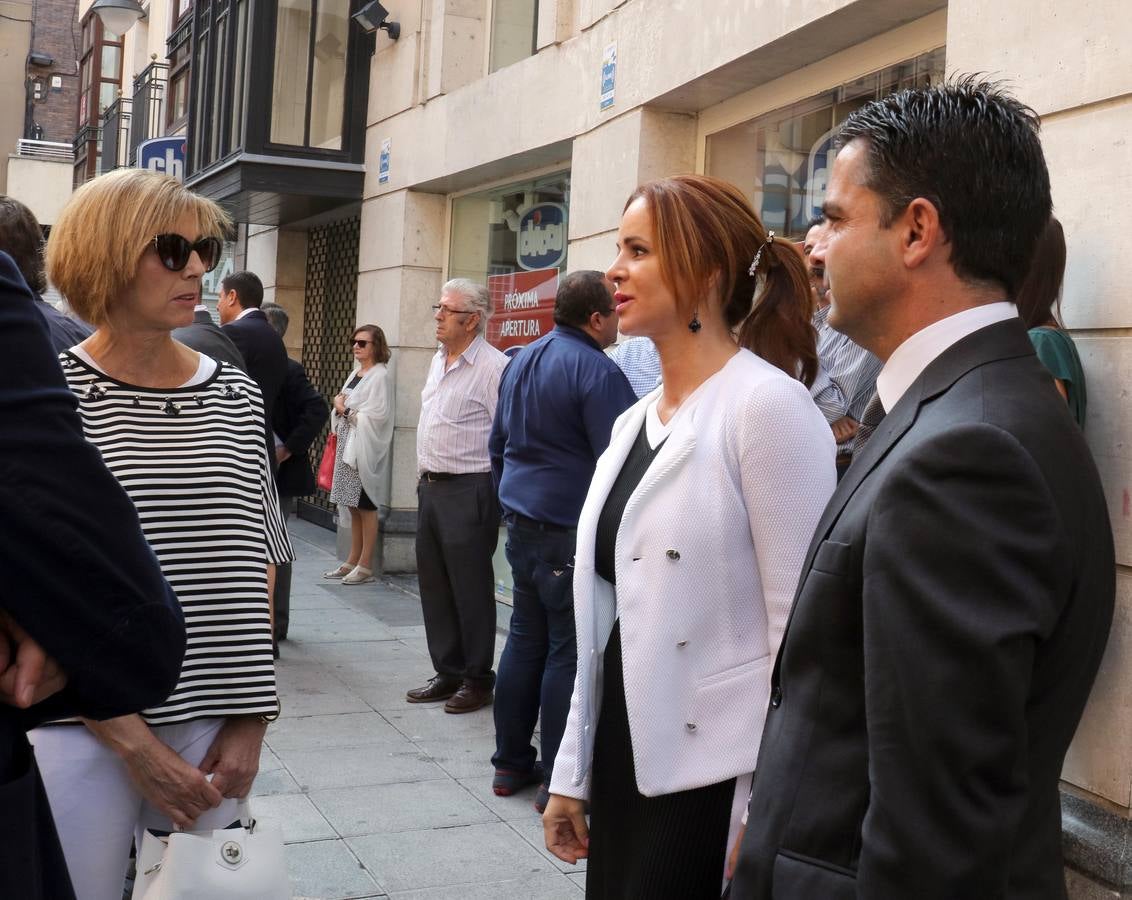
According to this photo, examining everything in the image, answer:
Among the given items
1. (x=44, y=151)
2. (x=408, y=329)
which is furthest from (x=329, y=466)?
(x=44, y=151)

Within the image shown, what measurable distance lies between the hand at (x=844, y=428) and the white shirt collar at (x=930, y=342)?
2.75 m

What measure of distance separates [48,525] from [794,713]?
0.90m

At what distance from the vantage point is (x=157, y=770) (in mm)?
2332

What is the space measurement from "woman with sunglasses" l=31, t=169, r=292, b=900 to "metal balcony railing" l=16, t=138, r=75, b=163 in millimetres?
33004

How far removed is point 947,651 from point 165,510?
5.30 ft

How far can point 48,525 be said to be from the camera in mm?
1290

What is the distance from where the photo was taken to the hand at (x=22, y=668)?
4.25 feet

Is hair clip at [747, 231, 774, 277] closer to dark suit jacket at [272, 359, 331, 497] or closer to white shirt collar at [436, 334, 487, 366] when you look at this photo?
white shirt collar at [436, 334, 487, 366]

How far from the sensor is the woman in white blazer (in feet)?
7.56

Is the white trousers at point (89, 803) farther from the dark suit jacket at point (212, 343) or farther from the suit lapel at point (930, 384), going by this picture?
the dark suit jacket at point (212, 343)

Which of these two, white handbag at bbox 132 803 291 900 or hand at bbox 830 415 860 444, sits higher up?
hand at bbox 830 415 860 444

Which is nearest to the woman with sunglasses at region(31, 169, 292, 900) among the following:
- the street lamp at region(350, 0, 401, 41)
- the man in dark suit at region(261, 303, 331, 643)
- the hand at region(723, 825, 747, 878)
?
the hand at region(723, 825, 747, 878)

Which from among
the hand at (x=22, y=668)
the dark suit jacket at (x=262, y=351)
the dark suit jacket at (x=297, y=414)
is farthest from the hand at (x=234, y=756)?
the dark suit jacket at (x=297, y=414)

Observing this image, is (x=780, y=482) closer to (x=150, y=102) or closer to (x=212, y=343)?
(x=212, y=343)
